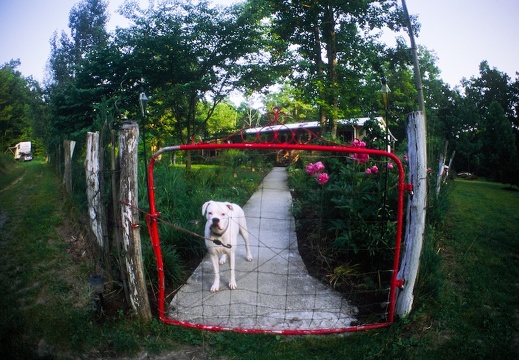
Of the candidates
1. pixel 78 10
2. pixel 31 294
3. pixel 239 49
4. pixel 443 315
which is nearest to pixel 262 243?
pixel 443 315

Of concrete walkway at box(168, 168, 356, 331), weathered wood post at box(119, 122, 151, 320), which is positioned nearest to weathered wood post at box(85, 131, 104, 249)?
weathered wood post at box(119, 122, 151, 320)

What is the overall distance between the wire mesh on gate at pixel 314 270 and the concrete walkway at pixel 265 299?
0.4 inches

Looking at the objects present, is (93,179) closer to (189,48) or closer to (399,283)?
(399,283)

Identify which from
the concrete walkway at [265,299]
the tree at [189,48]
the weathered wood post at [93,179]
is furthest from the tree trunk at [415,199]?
the tree at [189,48]

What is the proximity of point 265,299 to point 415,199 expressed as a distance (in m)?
2.01

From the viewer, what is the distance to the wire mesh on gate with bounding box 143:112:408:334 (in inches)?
118

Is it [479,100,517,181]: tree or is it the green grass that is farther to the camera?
[479,100,517,181]: tree

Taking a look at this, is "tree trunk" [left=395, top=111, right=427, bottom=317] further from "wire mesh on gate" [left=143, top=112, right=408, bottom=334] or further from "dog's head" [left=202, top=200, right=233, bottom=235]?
"dog's head" [left=202, top=200, right=233, bottom=235]

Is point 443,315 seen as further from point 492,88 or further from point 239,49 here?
point 492,88

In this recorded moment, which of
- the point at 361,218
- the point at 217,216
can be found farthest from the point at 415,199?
the point at 217,216

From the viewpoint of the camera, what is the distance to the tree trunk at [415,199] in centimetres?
296

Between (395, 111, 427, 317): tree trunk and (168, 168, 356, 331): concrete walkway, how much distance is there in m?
0.81

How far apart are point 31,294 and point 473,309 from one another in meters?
5.29

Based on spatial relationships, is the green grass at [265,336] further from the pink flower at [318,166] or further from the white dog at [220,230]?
the pink flower at [318,166]
